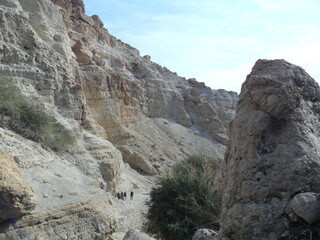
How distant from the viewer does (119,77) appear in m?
38.0

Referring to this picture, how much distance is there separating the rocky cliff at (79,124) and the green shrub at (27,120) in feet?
0.15

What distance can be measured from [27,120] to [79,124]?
618 cm

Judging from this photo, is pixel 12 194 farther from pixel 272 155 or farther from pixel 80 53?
pixel 80 53

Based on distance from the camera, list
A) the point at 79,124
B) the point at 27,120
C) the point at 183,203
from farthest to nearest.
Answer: the point at 79,124
the point at 27,120
the point at 183,203

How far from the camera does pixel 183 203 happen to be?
1082 centimetres

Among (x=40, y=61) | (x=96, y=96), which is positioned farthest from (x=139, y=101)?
(x=40, y=61)

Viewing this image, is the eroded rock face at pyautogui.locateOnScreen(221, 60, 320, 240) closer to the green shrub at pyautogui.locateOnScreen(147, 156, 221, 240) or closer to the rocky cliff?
the green shrub at pyautogui.locateOnScreen(147, 156, 221, 240)

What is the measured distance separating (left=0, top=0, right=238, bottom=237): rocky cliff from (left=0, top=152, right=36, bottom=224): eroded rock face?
3 cm

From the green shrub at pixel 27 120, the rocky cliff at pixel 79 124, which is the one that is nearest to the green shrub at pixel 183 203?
the rocky cliff at pixel 79 124

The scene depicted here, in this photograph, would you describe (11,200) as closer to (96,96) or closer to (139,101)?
(96,96)

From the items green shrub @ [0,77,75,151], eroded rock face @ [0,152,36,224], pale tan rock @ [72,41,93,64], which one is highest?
pale tan rock @ [72,41,93,64]

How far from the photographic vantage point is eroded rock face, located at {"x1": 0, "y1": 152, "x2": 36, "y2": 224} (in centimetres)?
783

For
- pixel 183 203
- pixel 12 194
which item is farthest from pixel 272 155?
pixel 183 203

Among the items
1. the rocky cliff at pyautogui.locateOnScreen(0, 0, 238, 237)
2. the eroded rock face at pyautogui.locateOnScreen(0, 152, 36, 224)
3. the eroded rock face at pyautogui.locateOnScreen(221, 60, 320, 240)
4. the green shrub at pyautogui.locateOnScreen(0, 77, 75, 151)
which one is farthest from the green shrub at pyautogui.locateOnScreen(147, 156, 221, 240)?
the green shrub at pyautogui.locateOnScreen(0, 77, 75, 151)
